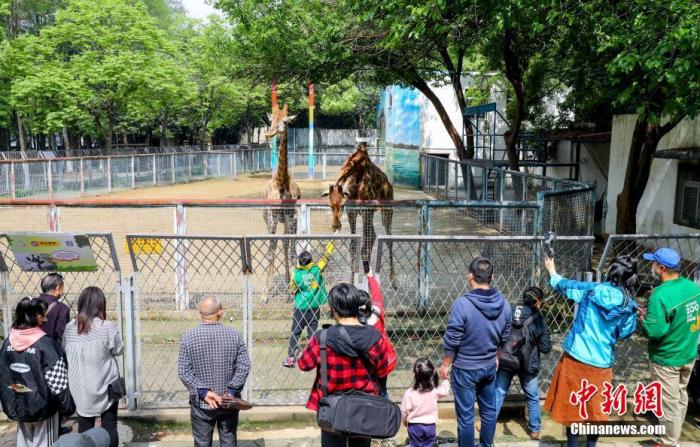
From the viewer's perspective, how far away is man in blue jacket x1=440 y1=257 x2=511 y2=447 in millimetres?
4348

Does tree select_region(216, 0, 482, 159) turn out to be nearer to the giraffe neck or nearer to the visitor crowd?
the giraffe neck

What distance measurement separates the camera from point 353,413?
372 cm

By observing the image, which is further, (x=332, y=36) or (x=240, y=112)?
(x=240, y=112)

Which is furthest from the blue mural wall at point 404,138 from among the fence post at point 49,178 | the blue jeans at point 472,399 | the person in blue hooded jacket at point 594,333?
the blue jeans at point 472,399

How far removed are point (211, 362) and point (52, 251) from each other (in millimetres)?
2804

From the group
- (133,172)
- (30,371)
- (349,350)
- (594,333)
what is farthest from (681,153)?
(133,172)

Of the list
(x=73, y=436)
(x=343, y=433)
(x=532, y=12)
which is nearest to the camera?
(x=73, y=436)

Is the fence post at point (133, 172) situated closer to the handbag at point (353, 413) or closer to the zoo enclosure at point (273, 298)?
the zoo enclosure at point (273, 298)

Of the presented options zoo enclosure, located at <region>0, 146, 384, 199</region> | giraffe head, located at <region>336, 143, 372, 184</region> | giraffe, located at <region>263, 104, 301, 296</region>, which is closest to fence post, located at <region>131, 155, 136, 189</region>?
zoo enclosure, located at <region>0, 146, 384, 199</region>

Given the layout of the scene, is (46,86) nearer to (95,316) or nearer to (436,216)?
(436,216)

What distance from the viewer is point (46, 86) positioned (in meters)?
28.9

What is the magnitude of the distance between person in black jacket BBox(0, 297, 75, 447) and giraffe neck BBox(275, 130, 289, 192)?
17.8 ft

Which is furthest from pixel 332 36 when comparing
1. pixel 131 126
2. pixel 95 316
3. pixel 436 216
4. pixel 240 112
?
pixel 131 126

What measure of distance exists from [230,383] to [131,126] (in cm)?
4319
